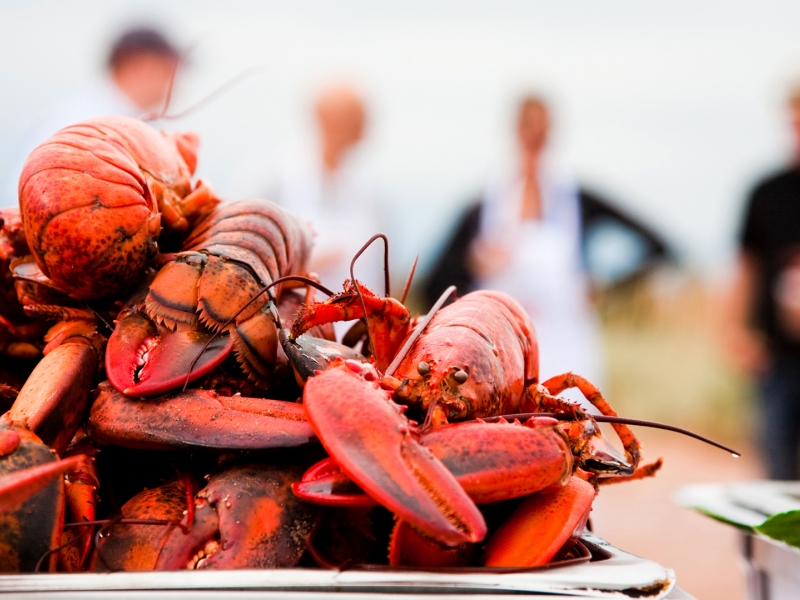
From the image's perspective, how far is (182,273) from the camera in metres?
1.05

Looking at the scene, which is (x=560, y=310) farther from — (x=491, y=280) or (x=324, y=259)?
(x=324, y=259)

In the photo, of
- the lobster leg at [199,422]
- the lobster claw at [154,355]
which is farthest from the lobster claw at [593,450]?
the lobster claw at [154,355]

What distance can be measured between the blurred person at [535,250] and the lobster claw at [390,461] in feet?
8.41

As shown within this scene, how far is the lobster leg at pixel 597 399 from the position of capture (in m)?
1.20

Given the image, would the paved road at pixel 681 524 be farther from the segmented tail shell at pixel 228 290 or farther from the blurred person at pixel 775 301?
the segmented tail shell at pixel 228 290

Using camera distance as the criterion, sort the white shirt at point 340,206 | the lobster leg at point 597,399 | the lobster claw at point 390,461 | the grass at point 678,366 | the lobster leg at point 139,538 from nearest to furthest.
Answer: the lobster claw at point 390,461
the lobster leg at point 139,538
the lobster leg at point 597,399
the white shirt at point 340,206
the grass at point 678,366

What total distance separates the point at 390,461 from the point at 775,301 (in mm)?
3252

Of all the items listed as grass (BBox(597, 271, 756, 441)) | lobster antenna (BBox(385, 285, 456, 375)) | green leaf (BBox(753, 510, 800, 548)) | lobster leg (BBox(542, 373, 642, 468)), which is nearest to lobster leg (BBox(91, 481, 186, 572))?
lobster antenna (BBox(385, 285, 456, 375))

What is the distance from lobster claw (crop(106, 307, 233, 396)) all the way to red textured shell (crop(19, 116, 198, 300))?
Result: 3.0 inches

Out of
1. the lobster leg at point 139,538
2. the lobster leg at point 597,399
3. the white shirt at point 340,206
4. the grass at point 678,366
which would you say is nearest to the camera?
the lobster leg at point 139,538

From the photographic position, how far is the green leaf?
4.01 feet

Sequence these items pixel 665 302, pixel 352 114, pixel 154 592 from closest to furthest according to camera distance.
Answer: pixel 154 592 < pixel 352 114 < pixel 665 302

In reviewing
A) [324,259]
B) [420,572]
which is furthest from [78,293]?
[324,259]

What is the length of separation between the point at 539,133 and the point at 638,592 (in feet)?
9.62
